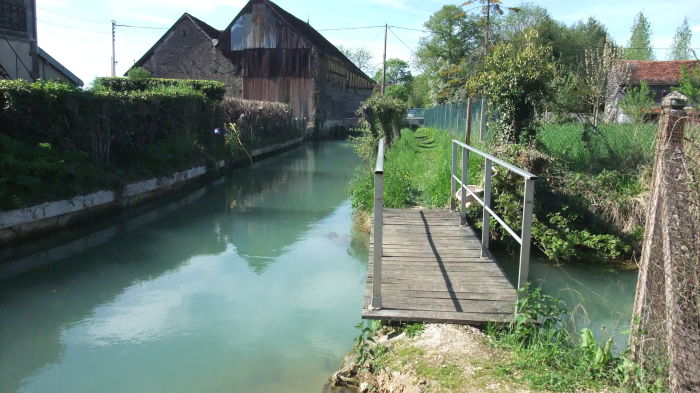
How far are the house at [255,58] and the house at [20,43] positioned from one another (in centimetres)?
1386

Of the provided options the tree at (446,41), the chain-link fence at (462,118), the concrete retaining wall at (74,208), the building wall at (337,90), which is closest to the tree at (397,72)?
the tree at (446,41)

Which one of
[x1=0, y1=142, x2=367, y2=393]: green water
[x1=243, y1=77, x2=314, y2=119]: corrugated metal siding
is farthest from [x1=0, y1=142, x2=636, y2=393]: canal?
[x1=243, y1=77, x2=314, y2=119]: corrugated metal siding

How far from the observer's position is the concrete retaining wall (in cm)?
765

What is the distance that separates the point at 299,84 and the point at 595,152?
24.2m

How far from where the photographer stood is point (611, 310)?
605cm

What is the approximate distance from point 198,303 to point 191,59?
2976cm

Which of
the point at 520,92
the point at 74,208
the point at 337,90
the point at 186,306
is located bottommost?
the point at 186,306

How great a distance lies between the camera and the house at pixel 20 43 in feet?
55.8

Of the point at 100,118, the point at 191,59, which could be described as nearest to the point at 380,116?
the point at 100,118

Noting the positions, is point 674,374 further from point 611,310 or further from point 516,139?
point 516,139

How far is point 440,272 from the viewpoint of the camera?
515cm

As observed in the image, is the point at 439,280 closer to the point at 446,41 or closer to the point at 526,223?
the point at 526,223

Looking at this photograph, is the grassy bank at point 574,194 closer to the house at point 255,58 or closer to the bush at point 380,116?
the bush at point 380,116

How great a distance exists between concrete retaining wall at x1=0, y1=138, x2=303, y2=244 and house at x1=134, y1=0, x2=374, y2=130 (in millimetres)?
19406
